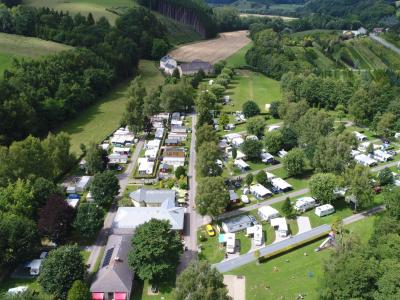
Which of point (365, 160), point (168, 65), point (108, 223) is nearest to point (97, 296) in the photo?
point (108, 223)

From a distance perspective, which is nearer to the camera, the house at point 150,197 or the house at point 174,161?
the house at point 150,197

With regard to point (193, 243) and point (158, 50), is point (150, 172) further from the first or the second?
point (158, 50)

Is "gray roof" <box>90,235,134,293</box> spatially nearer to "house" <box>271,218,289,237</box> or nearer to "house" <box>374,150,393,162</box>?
"house" <box>271,218,289,237</box>

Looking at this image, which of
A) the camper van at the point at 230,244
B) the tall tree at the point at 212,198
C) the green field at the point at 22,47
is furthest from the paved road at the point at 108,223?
the green field at the point at 22,47

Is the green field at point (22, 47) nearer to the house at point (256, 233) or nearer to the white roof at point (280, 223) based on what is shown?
the house at point (256, 233)

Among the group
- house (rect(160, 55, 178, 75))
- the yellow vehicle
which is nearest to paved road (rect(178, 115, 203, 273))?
the yellow vehicle

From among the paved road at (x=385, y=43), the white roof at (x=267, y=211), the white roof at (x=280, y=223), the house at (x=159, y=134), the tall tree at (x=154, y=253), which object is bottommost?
the house at (x=159, y=134)

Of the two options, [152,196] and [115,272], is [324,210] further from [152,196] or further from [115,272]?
[115,272]
